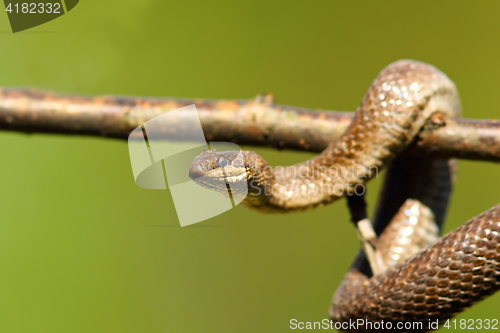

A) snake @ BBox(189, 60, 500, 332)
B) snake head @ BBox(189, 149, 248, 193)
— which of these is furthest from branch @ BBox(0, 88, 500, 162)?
snake head @ BBox(189, 149, 248, 193)

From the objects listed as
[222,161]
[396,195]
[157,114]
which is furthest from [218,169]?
[396,195]

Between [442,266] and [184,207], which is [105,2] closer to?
[184,207]

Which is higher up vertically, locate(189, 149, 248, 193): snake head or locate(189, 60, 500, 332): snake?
locate(189, 149, 248, 193): snake head

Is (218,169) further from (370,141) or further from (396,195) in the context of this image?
(396,195)

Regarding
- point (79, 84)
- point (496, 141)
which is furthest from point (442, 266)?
point (79, 84)

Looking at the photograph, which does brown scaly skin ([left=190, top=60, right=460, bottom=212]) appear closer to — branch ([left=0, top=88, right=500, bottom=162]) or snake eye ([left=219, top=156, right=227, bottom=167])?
branch ([left=0, top=88, right=500, bottom=162])
